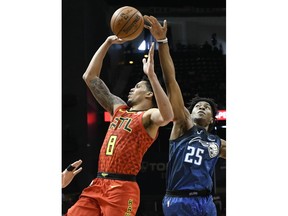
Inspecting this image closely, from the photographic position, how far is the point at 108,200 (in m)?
4.68

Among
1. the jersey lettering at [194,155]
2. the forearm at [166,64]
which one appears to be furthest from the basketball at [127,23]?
the jersey lettering at [194,155]

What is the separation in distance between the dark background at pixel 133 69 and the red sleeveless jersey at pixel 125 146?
3741 millimetres

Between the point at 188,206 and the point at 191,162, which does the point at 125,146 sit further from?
the point at 188,206

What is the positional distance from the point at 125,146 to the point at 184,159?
701 millimetres

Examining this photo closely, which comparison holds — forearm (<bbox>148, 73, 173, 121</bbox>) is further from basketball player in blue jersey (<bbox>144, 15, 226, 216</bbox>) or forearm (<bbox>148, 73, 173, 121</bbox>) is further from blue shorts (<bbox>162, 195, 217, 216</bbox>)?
blue shorts (<bbox>162, 195, 217, 216</bbox>)

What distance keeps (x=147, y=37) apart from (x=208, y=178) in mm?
3833

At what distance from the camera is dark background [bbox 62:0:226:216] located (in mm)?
8898

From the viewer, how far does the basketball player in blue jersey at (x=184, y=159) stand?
5195 mm

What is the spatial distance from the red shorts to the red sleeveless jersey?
0.12m

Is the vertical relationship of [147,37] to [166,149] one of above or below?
above

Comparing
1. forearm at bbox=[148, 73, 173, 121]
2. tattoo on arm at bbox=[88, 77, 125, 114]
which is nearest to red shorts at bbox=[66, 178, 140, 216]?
forearm at bbox=[148, 73, 173, 121]
